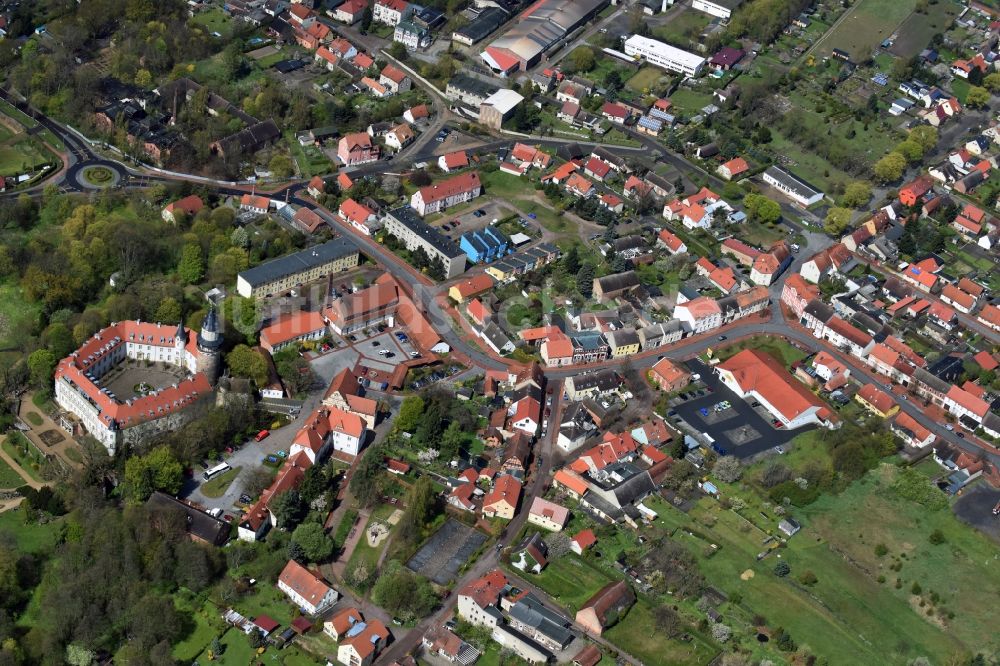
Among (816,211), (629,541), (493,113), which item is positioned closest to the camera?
(629,541)

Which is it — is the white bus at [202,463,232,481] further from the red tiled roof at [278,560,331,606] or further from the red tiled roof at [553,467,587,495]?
the red tiled roof at [553,467,587,495]

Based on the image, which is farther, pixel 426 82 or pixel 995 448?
pixel 426 82

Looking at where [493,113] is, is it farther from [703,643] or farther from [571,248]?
[703,643]

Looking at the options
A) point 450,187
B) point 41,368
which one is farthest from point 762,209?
point 41,368

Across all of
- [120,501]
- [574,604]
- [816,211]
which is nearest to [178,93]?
[120,501]

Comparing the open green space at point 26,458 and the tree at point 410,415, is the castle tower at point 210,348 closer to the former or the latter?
the open green space at point 26,458
